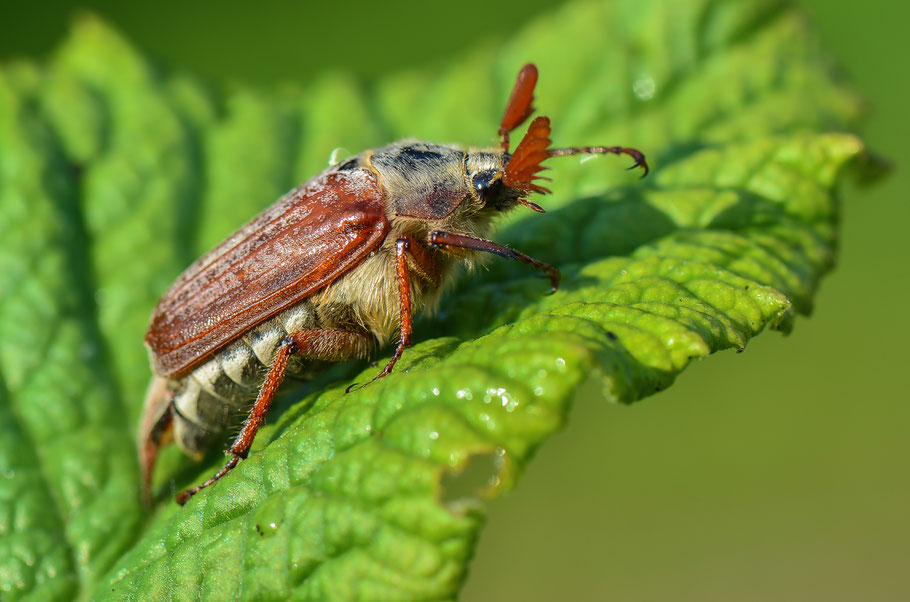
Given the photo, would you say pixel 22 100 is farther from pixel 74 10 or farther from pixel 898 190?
pixel 898 190

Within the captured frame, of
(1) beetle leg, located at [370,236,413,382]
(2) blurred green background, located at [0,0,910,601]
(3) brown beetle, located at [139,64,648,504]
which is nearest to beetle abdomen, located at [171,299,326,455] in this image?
(3) brown beetle, located at [139,64,648,504]

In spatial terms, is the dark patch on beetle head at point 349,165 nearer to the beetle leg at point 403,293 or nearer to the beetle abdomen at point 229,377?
the beetle leg at point 403,293

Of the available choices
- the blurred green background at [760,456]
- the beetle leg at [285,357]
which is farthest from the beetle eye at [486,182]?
the blurred green background at [760,456]

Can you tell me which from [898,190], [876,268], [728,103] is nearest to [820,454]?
[876,268]

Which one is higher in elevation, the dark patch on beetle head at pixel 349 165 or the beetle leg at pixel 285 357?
the dark patch on beetle head at pixel 349 165

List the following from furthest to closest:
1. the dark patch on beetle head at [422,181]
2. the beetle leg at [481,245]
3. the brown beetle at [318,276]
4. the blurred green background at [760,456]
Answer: the blurred green background at [760,456] → the dark patch on beetle head at [422,181] → the brown beetle at [318,276] → the beetle leg at [481,245]

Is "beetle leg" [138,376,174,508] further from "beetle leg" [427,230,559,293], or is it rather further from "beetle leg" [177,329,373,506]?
"beetle leg" [427,230,559,293]
